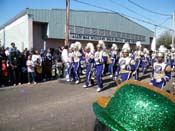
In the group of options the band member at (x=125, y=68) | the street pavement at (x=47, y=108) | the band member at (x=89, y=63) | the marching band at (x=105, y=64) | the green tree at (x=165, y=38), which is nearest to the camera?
the street pavement at (x=47, y=108)

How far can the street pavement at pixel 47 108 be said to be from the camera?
5512 millimetres

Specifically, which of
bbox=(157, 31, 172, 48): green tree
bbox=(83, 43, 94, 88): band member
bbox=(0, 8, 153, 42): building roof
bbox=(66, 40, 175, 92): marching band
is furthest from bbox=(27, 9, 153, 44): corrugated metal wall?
→ bbox=(157, 31, 172, 48): green tree

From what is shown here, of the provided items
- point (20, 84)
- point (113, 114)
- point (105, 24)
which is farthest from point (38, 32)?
point (113, 114)

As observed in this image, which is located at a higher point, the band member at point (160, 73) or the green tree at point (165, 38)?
the green tree at point (165, 38)

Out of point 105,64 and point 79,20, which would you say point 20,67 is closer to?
point 105,64

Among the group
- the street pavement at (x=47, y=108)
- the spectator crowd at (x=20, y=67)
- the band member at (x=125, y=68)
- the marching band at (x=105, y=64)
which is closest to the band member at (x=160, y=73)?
the marching band at (x=105, y=64)

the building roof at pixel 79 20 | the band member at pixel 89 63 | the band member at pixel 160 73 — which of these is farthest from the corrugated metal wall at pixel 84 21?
the band member at pixel 160 73

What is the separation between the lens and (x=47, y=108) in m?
7.10

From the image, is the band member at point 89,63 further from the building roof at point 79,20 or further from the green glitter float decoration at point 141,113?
the building roof at point 79,20

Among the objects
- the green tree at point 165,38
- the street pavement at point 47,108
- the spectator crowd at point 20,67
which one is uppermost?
the green tree at point 165,38

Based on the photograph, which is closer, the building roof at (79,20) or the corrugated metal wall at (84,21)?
the building roof at (79,20)

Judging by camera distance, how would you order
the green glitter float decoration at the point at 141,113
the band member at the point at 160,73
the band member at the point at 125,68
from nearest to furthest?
the green glitter float decoration at the point at 141,113, the band member at the point at 160,73, the band member at the point at 125,68

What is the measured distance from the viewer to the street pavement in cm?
551

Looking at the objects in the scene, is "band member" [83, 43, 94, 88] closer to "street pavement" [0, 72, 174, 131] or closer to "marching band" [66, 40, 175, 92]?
"marching band" [66, 40, 175, 92]
